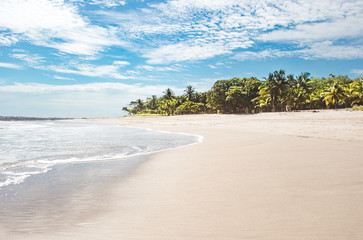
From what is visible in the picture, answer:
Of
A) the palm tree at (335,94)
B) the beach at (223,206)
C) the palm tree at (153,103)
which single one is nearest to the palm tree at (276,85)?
the palm tree at (335,94)

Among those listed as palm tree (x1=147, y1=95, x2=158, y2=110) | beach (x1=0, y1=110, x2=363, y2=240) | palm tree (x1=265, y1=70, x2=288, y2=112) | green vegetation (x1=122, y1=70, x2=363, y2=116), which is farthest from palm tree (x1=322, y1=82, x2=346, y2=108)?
palm tree (x1=147, y1=95, x2=158, y2=110)

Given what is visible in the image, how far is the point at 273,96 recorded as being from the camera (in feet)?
162

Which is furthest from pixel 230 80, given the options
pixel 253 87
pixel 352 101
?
pixel 352 101

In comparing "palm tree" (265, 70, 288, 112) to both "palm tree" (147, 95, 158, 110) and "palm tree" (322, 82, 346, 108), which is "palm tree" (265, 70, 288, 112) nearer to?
"palm tree" (322, 82, 346, 108)

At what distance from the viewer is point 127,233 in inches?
98.9

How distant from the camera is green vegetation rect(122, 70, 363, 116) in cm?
4903

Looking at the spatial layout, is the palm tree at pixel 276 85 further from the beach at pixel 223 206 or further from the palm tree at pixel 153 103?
the palm tree at pixel 153 103

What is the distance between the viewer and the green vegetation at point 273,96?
4903cm

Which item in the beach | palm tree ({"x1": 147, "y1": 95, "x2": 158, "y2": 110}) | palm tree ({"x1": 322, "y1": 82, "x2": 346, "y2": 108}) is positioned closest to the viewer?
the beach

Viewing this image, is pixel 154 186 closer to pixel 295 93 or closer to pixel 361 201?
pixel 361 201

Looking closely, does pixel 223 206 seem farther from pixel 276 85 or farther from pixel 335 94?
pixel 335 94

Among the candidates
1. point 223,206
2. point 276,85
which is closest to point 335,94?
point 276,85

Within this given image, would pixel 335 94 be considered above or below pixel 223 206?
above

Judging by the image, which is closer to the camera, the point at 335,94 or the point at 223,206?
the point at 223,206
